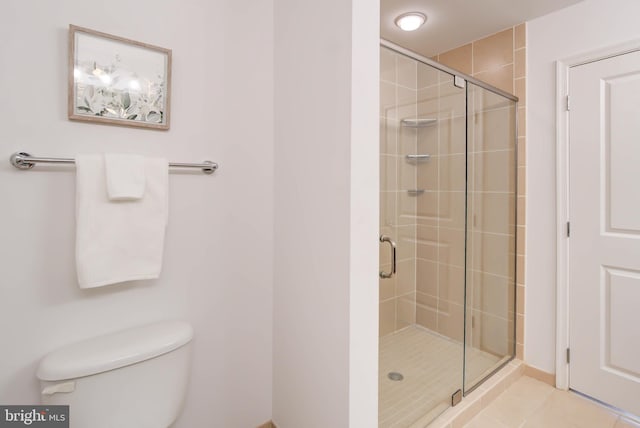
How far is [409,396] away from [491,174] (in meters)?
1.49

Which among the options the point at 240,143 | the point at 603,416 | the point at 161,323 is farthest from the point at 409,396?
the point at 240,143

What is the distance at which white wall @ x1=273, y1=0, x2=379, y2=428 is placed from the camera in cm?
99

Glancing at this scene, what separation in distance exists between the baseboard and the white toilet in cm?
221

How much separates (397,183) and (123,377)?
4.71ft

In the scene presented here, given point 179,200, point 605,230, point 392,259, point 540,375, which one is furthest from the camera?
point 540,375

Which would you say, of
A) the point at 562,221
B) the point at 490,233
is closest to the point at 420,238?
the point at 490,233

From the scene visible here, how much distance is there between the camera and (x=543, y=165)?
76.4 inches

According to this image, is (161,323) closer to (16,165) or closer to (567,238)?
(16,165)

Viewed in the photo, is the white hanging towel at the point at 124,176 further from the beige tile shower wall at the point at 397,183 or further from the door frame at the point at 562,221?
the door frame at the point at 562,221

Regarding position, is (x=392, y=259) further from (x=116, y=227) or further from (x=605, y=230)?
(x=605, y=230)

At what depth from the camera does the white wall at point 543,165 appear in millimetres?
1829

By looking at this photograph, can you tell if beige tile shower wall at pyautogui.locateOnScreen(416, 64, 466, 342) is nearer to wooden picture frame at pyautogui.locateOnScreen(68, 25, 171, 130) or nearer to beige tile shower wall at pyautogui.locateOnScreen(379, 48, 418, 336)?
beige tile shower wall at pyautogui.locateOnScreen(379, 48, 418, 336)

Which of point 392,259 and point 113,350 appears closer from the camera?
point 113,350

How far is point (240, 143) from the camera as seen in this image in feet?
4.46
